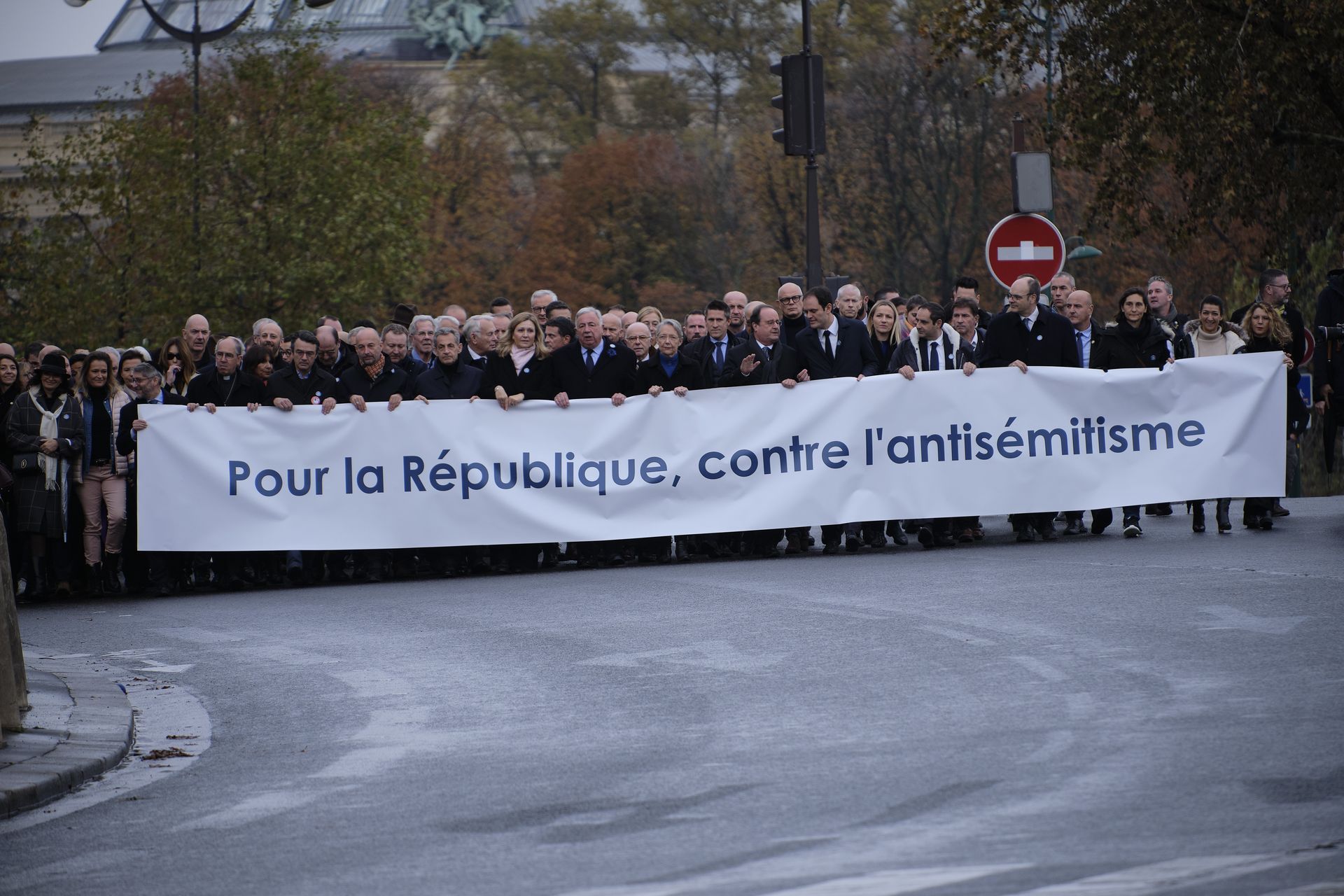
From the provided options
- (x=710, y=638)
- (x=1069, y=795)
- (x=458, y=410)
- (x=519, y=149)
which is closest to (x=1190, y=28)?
(x=458, y=410)

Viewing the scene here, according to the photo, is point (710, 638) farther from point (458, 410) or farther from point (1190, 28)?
point (1190, 28)

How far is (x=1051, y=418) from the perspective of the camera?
17.7 m

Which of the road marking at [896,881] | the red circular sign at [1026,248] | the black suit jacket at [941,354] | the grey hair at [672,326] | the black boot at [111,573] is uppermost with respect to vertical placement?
the red circular sign at [1026,248]

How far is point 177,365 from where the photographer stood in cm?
1842

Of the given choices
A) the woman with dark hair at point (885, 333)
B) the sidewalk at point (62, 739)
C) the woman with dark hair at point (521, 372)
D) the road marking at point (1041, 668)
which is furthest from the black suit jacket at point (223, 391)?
the road marking at point (1041, 668)

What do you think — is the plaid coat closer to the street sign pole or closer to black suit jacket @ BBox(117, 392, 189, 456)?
black suit jacket @ BBox(117, 392, 189, 456)

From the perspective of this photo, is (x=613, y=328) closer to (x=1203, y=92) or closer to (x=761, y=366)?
(x=761, y=366)

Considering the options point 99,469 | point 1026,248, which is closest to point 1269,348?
point 1026,248

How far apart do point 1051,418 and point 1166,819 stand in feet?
36.0

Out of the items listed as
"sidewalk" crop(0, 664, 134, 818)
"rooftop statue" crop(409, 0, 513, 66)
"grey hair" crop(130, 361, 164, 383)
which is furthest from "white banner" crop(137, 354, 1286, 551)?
"rooftop statue" crop(409, 0, 513, 66)

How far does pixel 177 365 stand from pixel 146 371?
743 mm

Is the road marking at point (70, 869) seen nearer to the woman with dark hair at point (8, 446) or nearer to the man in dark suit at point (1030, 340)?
the woman with dark hair at point (8, 446)

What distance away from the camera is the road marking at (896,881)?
6199 millimetres

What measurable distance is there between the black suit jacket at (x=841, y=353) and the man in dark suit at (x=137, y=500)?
5.00 meters
